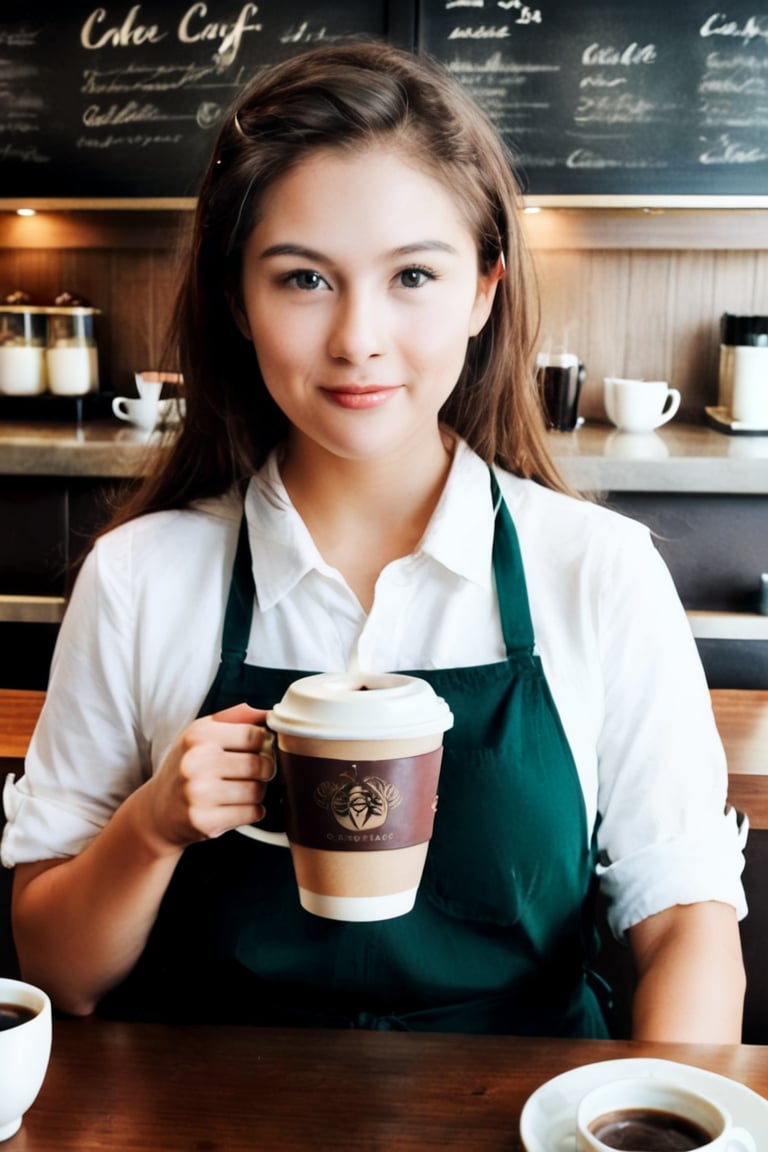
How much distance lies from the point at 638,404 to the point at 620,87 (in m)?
0.77

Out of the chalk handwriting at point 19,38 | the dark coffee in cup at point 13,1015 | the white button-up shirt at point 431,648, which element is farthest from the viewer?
the chalk handwriting at point 19,38

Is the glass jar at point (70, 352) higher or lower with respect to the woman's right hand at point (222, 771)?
higher

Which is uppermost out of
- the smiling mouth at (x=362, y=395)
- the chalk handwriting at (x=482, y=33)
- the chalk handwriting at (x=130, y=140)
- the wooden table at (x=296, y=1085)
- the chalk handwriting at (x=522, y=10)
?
the chalk handwriting at (x=522, y=10)

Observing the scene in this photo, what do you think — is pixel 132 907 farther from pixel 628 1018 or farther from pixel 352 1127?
pixel 628 1018

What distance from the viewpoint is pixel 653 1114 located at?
0.75 metres

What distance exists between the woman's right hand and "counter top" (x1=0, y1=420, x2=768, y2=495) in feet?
5.89

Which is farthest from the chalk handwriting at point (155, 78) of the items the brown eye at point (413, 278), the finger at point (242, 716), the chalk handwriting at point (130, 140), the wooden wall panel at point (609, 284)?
the finger at point (242, 716)

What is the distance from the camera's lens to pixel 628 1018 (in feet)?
5.06

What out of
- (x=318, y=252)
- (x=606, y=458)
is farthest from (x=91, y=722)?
(x=606, y=458)

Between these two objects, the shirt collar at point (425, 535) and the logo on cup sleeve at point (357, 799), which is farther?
the shirt collar at point (425, 535)

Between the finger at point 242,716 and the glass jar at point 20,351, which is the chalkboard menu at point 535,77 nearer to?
the glass jar at point 20,351

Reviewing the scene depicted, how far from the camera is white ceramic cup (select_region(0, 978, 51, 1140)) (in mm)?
798

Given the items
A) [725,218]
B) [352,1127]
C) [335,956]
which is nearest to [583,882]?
[335,956]

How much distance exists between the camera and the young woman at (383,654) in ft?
3.79
